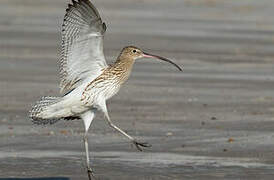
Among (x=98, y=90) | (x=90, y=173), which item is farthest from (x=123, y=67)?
(x=90, y=173)

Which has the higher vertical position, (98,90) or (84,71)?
(84,71)

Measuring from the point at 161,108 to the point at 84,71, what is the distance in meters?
4.03

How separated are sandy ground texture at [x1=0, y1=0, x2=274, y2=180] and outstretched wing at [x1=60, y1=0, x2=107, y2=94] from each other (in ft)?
3.09

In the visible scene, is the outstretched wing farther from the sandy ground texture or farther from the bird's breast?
the sandy ground texture

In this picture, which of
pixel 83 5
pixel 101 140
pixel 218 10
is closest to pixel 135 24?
pixel 218 10

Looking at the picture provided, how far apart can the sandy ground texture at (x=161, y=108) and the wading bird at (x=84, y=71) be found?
21.9 inches

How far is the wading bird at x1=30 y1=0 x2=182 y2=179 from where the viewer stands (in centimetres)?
1078

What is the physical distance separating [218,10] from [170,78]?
17.8m

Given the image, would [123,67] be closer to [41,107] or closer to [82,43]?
[82,43]

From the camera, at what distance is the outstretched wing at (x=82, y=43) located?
10.8 metres

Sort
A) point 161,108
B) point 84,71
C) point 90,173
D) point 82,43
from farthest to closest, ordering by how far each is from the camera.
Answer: point 161,108 < point 84,71 < point 82,43 < point 90,173

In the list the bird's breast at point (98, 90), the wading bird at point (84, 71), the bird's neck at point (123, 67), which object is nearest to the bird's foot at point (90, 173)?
the wading bird at point (84, 71)

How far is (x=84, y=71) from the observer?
437 inches

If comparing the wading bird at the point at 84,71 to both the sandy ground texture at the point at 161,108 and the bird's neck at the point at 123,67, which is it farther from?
the sandy ground texture at the point at 161,108
